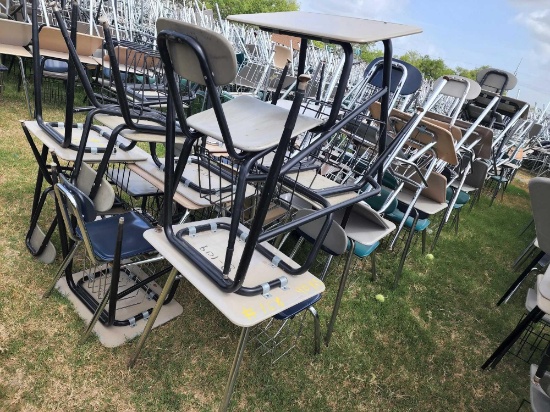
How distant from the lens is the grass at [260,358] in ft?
5.19

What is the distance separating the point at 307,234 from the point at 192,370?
2.83 feet

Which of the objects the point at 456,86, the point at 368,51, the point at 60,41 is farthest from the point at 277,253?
the point at 368,51

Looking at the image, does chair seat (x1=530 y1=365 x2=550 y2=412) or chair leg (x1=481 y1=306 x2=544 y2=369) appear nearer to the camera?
chair seat (x1=530 y1=365 x2=550 y2=412)

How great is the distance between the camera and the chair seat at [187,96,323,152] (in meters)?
1.06

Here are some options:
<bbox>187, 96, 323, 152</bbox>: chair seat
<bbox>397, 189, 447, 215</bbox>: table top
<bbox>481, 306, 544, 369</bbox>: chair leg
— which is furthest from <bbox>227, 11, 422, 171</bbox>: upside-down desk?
<bbox>397, 189, 447, 215</bbox>: table top

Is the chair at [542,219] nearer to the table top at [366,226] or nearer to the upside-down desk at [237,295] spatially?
the table top at [366,226]

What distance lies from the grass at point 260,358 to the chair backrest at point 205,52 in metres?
1.32

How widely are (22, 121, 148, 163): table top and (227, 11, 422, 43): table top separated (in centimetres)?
106

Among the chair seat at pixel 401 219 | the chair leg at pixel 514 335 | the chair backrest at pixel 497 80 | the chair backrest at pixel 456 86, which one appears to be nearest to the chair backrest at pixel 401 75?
the chair backrest at pixel 456 86

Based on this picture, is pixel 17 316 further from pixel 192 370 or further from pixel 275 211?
pixel 275 211

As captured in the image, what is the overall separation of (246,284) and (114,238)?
0.78 metres

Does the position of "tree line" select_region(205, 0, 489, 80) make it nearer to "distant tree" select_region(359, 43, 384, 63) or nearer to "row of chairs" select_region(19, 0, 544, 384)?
"distant tree" select_region(359, 43, 384, 63)

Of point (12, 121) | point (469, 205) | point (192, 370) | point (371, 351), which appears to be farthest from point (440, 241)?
point (12, 121)

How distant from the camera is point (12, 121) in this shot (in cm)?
376
